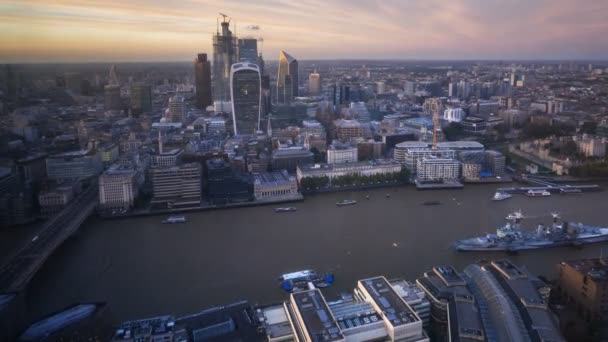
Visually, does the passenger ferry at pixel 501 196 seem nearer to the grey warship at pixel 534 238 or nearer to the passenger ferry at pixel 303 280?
the grey warship at pixel 534 238

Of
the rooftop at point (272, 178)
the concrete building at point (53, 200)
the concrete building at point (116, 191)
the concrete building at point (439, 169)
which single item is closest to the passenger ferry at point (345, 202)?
the rooftop at point (272, 178)

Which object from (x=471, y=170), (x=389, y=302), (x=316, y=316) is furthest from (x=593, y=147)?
(x=316, y=316)

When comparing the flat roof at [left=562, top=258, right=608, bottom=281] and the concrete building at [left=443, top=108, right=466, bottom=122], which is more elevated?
the concrete building at [left=443, top=108, right=466, bottom=122]

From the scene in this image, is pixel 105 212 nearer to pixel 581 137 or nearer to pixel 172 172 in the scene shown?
pixel 172 172

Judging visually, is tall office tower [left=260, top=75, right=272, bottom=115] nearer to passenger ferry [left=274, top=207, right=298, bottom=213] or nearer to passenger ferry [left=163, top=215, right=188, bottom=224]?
passenger ferry [left=274, top=207, right=298, bottom=213]

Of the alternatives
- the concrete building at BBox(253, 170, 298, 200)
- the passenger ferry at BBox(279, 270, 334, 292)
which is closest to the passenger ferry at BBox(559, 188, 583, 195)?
the concrete building at BBox(253, 170, 298, 200)

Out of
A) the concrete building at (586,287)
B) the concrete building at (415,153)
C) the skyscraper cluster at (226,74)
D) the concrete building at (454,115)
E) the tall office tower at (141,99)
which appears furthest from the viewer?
the skyscraper cluster at (226,74)

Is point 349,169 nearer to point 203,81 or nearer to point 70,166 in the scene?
point 70,166
